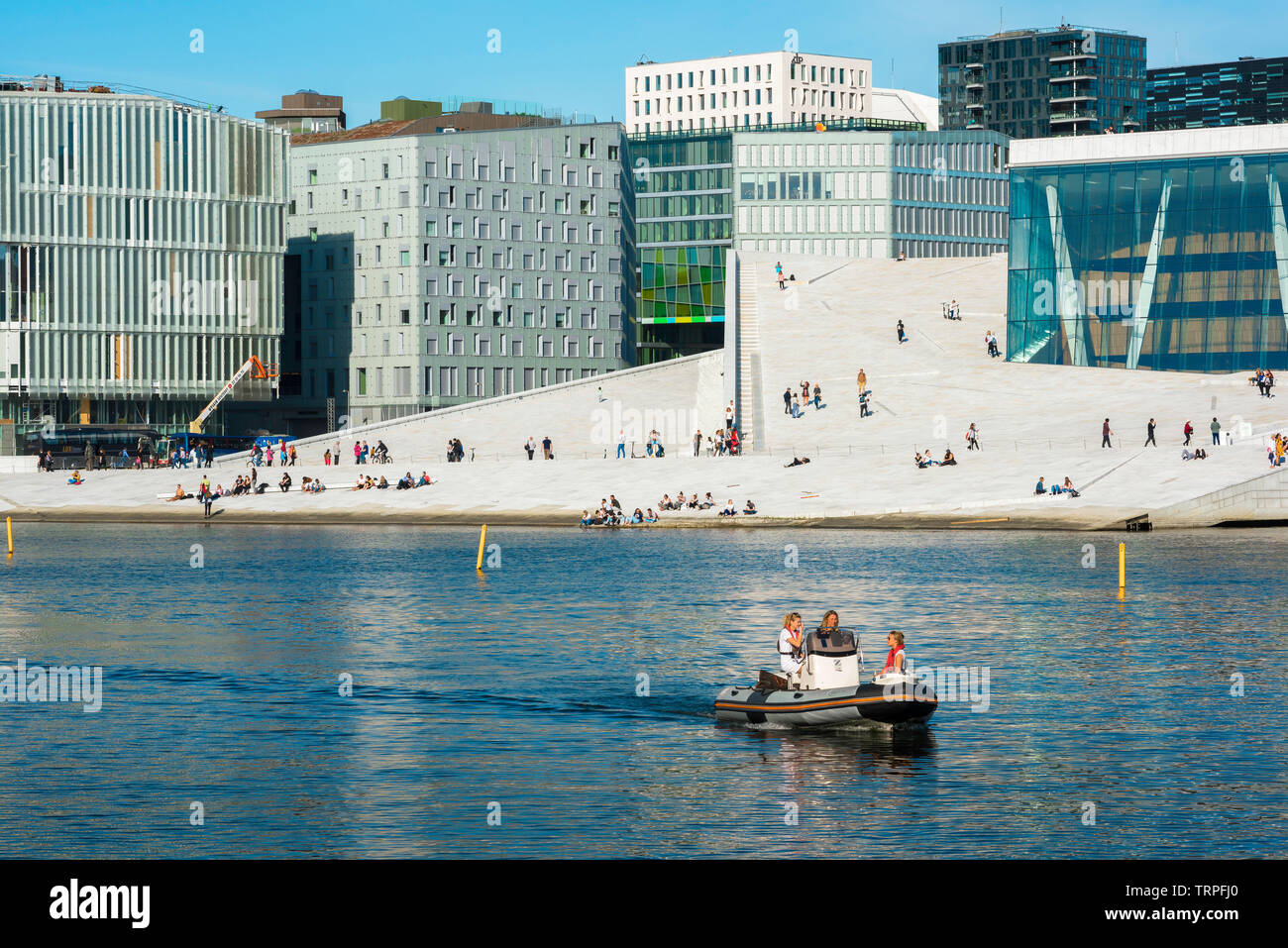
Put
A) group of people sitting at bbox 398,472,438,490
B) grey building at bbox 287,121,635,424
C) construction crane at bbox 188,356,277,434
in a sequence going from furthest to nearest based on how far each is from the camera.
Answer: grey building at bbox 287,121,635,424 → construction crane at bbox 188,356,277,434 → group of people sitting at bbox 398,472,438,490

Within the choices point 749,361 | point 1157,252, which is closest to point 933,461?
point 1157,252

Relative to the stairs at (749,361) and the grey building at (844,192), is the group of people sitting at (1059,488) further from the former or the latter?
the grey building at (844,192)

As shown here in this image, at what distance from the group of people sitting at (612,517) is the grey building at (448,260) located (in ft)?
229

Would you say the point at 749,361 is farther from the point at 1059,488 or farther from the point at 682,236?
the point at 682,236

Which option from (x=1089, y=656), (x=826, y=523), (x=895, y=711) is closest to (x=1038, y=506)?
(x=826, y=523)

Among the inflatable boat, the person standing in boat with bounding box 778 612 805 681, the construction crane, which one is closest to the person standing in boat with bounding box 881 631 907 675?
the inflatable boat

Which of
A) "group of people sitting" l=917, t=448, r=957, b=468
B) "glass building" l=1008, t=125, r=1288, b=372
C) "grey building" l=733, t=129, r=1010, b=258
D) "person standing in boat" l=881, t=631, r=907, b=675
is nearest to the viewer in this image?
"person standing in boat" l=881, t=631, r=907, b=675

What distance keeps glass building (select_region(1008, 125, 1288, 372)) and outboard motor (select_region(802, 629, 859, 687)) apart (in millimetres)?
69622

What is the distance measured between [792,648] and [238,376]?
106715mm

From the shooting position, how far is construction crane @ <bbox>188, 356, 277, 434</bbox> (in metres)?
125

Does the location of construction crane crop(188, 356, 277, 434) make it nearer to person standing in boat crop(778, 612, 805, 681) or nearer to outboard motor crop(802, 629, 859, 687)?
person standing in boat crop(778, 612, 805, 681)

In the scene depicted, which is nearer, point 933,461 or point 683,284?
point 933,461

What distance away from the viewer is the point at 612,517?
248 ft

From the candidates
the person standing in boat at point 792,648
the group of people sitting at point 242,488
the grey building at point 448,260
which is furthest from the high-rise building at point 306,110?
the person standing in boat at point 792,648
